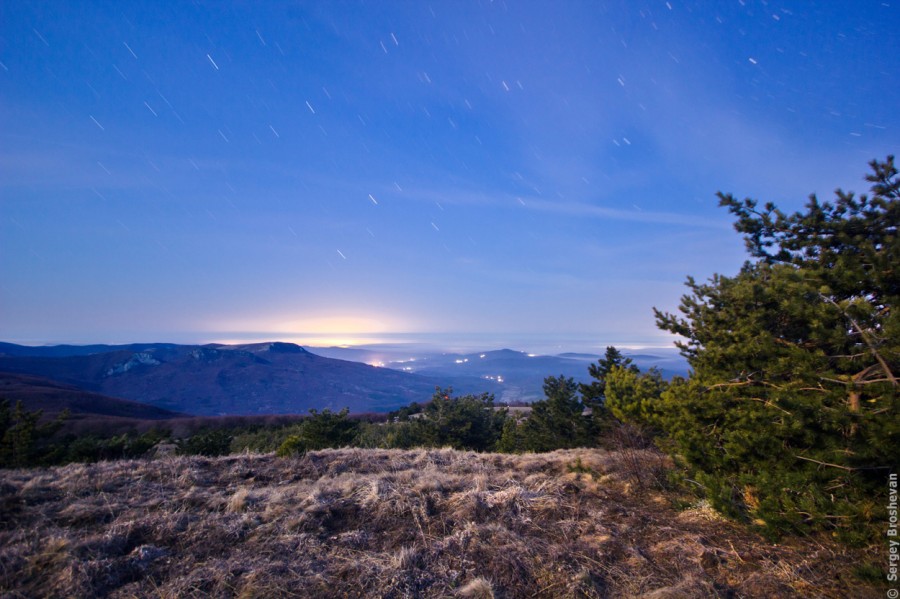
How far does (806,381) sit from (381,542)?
6204mm

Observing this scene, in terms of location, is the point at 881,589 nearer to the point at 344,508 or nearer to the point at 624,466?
the point at 624,466

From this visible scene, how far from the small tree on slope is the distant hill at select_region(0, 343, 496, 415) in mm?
106487

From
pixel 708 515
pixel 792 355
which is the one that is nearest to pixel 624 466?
pixel 708 515

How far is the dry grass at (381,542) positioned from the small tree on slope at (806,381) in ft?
2.03

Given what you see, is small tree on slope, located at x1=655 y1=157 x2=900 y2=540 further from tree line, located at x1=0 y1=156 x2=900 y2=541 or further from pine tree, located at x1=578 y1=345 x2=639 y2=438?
pine tree, located at x1=578 y1=345 x2=639 y2=438

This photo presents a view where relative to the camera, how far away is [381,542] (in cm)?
495

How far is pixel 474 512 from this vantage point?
18.9ft

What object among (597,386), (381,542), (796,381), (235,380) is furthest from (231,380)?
(796,381)

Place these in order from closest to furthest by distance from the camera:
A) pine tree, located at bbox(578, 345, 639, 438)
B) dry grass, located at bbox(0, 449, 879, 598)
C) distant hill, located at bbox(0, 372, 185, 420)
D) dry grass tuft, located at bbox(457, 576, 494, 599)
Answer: dry grass tuft, located at bbox(457, 576, 494, 599)
dry grass, located at bbox(0, 449, 879, 598)
pine tree, located at bbox(578, 345, 639, 438)
distant hill, located at bbox(0, 372, 185, 420)

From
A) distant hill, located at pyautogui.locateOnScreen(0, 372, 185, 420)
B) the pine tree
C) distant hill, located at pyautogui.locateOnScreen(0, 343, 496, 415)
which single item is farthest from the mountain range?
the pine tree

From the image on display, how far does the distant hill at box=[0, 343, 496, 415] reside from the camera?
375 ft

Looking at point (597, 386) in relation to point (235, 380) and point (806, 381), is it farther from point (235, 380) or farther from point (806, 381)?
point (235, 380)

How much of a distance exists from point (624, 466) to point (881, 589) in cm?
444

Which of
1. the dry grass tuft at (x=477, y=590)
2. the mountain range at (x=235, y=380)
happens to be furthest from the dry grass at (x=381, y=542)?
the mountain range at (x=235, y=380)
